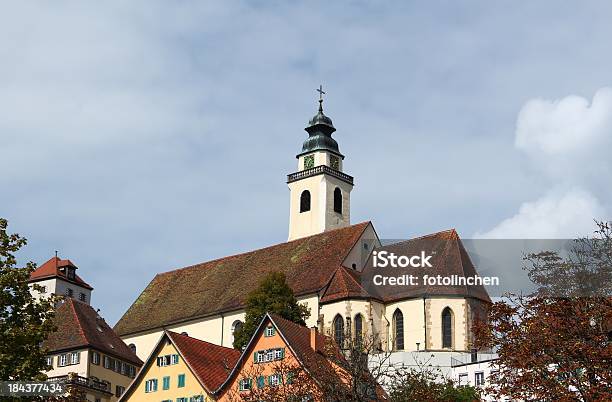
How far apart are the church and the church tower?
9 centimetres

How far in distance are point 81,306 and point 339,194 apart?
3029cm

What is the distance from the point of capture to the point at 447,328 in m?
78.0

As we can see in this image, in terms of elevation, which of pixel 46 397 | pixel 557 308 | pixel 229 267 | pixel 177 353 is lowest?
pixel 46 397

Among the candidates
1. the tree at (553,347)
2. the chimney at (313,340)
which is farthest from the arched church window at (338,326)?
the tree at (553,347)

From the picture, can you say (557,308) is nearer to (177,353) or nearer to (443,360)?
(177,353)

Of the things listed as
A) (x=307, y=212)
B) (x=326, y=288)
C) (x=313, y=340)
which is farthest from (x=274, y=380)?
(x=307, y=212)

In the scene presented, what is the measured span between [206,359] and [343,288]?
51.2 feet

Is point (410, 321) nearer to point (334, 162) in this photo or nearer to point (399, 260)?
point (399, 260)

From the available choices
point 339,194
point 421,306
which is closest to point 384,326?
point 421,306

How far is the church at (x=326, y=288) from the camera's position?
3091 inches

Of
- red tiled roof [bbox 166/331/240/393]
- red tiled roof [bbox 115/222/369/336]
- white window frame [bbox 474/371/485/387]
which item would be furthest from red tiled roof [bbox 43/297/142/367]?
white window frame [bbox 474/371/485/387]

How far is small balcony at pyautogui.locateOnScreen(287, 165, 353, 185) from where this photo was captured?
10606 centimetres

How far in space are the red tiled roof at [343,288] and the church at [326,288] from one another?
0.29 ft

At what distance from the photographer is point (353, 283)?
267 ft
